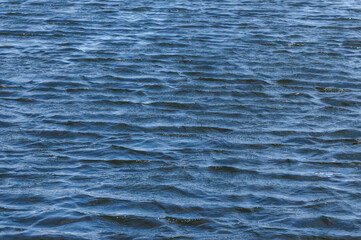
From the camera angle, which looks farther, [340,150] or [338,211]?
[340,150]

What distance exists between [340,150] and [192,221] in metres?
2.42

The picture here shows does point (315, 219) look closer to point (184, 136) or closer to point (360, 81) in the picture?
point (184, 136)

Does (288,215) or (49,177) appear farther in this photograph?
(49,177)

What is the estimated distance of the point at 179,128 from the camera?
7324 mm

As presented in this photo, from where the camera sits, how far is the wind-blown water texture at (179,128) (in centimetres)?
535

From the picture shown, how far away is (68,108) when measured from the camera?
801 centimetres

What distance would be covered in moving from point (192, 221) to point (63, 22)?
8.43 metres

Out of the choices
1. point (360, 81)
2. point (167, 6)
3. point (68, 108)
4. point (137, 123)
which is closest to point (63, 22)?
point (167, 6)

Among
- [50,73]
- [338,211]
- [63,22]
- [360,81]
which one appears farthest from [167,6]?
[338,211]

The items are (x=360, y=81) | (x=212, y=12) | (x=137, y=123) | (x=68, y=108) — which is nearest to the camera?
(x=137, y=123)

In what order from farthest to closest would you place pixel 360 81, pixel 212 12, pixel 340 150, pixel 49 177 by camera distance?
pixel 212 12 < pixel 360 81 < pixel 340 150 < pixel 49 177

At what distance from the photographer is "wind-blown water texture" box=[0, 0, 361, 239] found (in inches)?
211

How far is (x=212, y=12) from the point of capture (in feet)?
45.3

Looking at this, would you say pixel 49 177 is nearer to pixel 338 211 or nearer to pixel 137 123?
pixel 137 123
